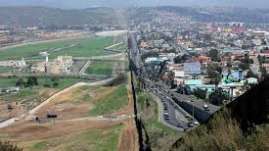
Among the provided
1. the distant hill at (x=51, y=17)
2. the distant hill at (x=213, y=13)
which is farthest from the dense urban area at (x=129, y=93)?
the distant hill at (x=213, y=13)

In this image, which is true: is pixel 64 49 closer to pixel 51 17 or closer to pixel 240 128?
pixel 51 17

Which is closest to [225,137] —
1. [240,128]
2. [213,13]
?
[240,128]

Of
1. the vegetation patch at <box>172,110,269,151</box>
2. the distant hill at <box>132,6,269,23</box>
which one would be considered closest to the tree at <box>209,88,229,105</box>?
the vegetation patch at <box>172,110,269,151</box>

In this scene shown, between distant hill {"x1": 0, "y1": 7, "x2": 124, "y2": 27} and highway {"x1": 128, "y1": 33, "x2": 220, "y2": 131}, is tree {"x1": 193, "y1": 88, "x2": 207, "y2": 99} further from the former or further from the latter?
distant hill {"x1": 0, "y1": 7, "x2": 124, "y2": 27}

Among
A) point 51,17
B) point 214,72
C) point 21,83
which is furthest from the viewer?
point 51,17

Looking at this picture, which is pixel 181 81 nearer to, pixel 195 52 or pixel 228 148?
pixel 195 52

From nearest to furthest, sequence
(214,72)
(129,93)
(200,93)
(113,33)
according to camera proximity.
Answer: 1. (200,93)
2. (129,93)
3. (214,72)
4. (113,33)
